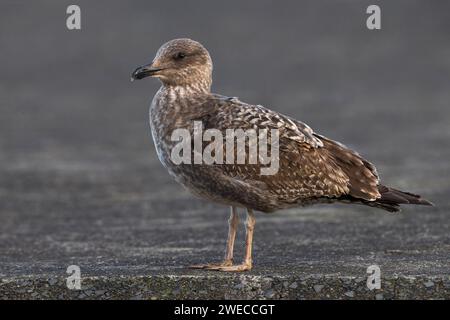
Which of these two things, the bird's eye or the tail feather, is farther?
the bird's eye

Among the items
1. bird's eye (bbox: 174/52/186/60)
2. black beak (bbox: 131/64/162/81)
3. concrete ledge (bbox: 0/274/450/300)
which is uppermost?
bird's eye (bbox: 174/52/186/60)

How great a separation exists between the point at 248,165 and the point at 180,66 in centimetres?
127

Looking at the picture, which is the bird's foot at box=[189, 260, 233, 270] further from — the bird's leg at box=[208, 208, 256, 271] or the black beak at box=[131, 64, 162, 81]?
the black beak at box=[131, 64, 162, 81]

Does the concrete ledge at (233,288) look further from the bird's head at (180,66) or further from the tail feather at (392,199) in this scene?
the bird's head at (180,66)

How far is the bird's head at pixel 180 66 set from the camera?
9.73 metres

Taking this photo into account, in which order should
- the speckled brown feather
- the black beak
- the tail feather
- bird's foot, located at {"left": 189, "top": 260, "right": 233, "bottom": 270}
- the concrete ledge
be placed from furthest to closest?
the black beak < the tail feather < bird's foot, located at {"left": 189, "top": 260, "right": 233, "bottom": 270} < the speckled brown feather < the concrete ledge

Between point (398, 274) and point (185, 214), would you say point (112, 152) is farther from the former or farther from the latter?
point (398, 274)

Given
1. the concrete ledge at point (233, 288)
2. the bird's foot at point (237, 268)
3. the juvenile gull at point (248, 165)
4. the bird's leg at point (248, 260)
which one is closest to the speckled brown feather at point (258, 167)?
the juvenile gull at point (248, 165)

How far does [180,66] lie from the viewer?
32.1 ft

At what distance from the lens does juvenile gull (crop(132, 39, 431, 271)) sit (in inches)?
358

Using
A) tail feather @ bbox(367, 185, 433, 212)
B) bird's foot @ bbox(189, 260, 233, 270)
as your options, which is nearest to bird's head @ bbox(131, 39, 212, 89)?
bird's foot @ bbox(189, 260, 233, 270)

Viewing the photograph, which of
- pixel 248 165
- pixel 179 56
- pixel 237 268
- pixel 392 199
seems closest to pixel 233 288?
pixel 237 268

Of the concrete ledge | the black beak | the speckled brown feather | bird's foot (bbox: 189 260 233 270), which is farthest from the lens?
the black beak
